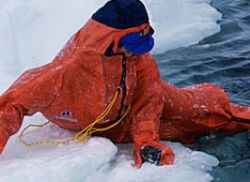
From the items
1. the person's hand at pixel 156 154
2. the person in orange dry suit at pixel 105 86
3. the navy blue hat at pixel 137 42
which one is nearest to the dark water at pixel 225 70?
the person's hand at pixel 156 154

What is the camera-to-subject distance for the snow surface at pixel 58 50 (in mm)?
3453

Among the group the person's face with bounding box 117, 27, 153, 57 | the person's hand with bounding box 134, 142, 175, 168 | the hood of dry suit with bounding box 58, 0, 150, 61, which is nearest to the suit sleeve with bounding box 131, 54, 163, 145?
the person's hand with bounding box 134, 142, 175, 168

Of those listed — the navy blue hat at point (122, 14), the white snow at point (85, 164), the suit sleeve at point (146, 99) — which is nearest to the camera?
the white snow at point (85, 164)

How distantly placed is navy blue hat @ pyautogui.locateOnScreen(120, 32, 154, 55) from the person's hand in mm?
549

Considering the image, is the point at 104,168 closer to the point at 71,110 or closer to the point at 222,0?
the point at 71,110

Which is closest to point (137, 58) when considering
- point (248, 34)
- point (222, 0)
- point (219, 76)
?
point (219, 76)

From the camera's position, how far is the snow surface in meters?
3.45

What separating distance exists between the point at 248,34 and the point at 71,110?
358 centimetres

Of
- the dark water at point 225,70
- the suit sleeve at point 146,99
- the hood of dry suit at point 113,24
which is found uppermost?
the hood of dry suit at point 113,24

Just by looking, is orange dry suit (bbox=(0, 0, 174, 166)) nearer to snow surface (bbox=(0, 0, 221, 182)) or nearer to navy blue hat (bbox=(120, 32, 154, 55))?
navy blue hat (bbox=(120, 32, 154, 55))

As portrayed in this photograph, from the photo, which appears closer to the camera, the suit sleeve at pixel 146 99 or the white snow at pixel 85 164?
the white snow at pixel 85 164

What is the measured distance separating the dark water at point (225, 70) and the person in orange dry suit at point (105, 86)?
1.45 ft

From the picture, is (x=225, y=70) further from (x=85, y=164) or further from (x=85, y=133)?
(x=85, y=164)

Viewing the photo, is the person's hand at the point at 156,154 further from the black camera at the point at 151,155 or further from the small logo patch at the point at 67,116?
the small logo patch at the point at 67,116
